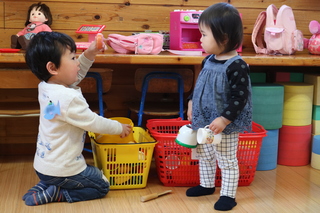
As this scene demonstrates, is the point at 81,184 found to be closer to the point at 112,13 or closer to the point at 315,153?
the point at 112,13

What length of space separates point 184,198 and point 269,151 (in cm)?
78

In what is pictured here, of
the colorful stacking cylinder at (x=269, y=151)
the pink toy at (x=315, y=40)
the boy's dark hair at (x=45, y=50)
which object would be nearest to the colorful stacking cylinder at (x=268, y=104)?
the colorful stacking cylinder at (x=269, y=151)

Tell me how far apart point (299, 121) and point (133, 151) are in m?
1.19

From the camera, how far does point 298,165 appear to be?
2.98 m

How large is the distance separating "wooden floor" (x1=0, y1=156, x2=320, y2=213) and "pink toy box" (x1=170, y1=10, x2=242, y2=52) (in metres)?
0.88

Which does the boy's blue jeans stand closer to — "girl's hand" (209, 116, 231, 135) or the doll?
"girl's hand" (209, 116, 231, 135)

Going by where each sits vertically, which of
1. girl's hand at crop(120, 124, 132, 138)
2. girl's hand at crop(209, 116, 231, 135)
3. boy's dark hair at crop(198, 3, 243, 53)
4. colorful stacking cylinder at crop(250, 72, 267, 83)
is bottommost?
girl's hand at crop(120, 124, 132, 138)

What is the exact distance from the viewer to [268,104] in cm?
281

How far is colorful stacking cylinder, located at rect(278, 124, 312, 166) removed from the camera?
2955mm

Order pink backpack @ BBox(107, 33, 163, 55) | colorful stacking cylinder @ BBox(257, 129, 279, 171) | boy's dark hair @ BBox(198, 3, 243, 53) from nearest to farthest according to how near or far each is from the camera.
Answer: boy's dark hair @ BBox(198, 3, 243, 53), pink backpack @ BBox(107, 33, 163, 55), colorful stacking cylinder @ BBox(257, 129, 279, 171)

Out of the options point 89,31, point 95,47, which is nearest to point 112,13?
point 89,31

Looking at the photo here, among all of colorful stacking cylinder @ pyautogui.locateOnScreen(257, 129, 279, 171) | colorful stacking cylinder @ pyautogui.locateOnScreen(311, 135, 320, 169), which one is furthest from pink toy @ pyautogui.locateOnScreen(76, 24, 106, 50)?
colorful stacking cylinder @ pyautogui.locateOnScreen(311, 135, 320, 169)

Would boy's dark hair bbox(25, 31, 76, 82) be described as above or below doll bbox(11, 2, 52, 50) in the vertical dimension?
below

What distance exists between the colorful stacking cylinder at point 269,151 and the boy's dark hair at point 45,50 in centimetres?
141
